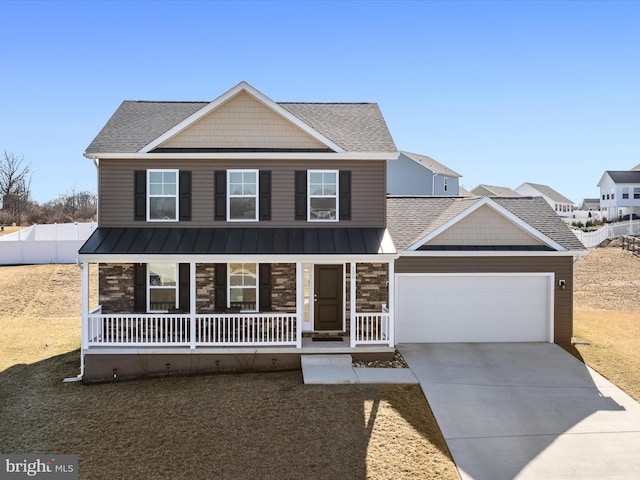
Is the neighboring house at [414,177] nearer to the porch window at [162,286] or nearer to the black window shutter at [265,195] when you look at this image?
the black window shutter at [265,195]

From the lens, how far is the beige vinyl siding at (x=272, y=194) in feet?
48.3

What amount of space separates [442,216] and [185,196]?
26.8 ft

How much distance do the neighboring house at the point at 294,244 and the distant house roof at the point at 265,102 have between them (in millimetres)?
85

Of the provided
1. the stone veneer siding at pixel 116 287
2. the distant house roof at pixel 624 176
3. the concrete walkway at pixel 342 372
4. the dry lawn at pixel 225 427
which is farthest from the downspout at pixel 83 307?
the distant house roof at pixel 624 176

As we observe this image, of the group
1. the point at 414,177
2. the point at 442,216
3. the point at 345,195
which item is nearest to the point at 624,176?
the point at 414,177

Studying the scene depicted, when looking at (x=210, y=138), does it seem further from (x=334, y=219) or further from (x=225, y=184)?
(x=334, y=219)

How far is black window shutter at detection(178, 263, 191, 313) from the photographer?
14.6 meters

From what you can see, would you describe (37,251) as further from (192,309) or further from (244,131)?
(192,309)

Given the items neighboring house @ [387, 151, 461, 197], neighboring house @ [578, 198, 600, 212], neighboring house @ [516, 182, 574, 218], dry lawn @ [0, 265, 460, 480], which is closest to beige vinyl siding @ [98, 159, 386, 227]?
dry lawn @ [0, 265, 460, 480]

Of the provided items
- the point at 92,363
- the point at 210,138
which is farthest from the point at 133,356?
the point at 210,138

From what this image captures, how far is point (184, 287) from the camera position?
47.9 feet

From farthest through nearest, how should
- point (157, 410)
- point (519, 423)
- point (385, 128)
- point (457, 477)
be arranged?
point (385, 128) < point (157, 410) < point (519, 423) < point (457, 477)

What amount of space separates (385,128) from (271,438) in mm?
10655

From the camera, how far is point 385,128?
16.3 metres
